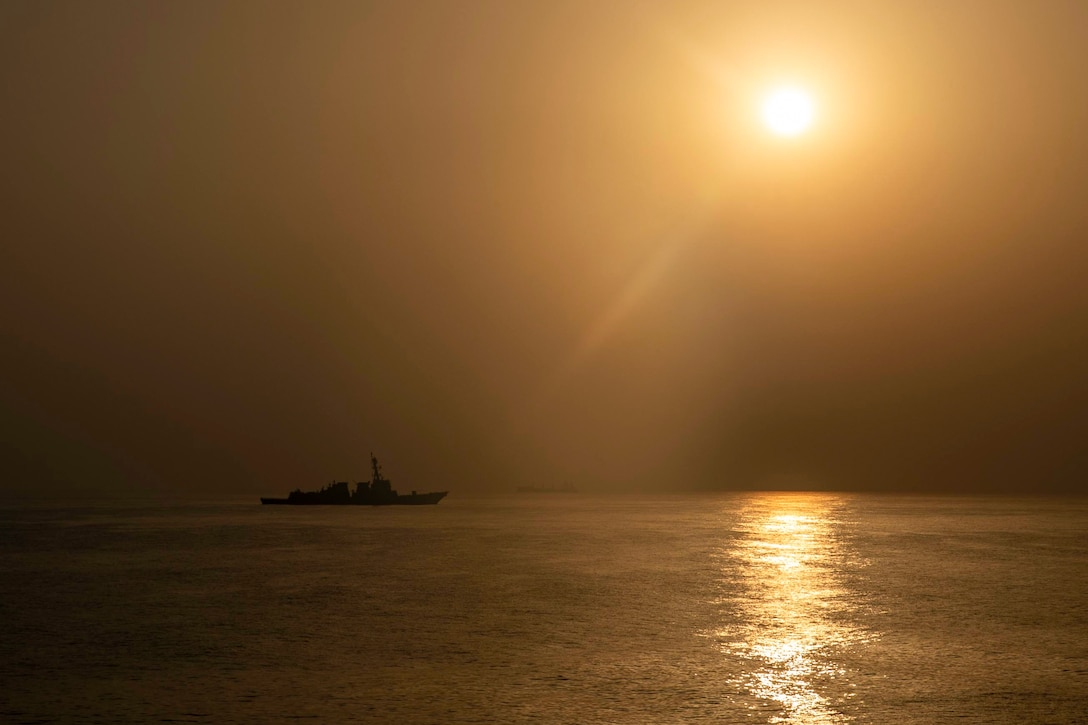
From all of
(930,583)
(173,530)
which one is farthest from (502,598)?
(173,530)

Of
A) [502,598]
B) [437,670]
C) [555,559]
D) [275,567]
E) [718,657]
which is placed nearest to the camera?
[437,670]

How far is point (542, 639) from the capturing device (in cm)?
3422

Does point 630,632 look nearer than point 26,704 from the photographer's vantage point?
No

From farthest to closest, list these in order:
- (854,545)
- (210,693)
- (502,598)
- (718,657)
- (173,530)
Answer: (173,530)
(854,545)
(502,598)
(718,657)
(210,693)

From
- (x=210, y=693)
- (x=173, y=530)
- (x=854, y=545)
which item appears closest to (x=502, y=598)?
(x=210, y=693)

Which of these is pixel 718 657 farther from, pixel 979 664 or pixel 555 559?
pixel 555 559

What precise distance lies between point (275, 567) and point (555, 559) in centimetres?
1880

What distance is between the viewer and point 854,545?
90250 mm

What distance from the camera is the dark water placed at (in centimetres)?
2461

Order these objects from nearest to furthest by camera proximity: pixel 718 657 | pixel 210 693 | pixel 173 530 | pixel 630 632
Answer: pixel 210 693
pixel 718 657
pixel 630 632
pixel 173 530

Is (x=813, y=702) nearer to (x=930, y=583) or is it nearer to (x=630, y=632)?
(x=630, y=632)

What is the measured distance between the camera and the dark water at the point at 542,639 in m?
24.6

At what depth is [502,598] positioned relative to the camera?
4594 centimetres

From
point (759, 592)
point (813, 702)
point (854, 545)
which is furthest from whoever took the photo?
point (854, 545)
